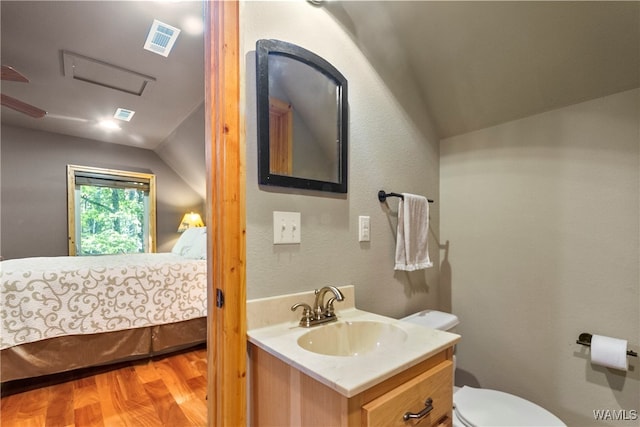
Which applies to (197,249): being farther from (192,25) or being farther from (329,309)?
(329,309)

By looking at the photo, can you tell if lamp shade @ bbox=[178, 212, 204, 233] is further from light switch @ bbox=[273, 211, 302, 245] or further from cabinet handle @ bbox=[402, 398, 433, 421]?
cabinet handle @ bbox=[402, 398, 433, 421]

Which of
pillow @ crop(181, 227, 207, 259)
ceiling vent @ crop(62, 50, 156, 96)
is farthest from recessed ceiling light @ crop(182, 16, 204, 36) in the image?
pillow @ crop(181, 227, 207, 259)

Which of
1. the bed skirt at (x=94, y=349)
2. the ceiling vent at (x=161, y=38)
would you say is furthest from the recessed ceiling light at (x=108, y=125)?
the bed skirt at (x=94, y=349)

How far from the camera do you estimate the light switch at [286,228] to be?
1.02m

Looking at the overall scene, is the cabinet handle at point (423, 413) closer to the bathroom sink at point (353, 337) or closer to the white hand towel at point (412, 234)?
the bathroom sink at point (353, 337)

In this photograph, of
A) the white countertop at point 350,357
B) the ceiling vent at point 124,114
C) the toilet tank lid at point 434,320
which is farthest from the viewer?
the ceiling vent at point 124,114

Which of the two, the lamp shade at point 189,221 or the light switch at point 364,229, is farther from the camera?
the lamp shade at point 189,221

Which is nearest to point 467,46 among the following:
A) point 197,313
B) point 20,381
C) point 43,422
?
point 197,313

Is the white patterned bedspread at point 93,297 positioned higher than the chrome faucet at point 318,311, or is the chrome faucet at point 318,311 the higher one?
the chrome faucet at point 318,311

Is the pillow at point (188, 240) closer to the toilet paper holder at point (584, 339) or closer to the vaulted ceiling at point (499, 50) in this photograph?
the vaulted ceiling at point (499, 50)

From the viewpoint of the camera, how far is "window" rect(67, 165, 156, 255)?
4.09 m

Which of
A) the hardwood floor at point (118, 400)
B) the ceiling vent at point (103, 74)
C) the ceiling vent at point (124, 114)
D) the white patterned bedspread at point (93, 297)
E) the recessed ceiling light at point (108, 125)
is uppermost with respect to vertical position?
the ceiling vent at point (103, 74)

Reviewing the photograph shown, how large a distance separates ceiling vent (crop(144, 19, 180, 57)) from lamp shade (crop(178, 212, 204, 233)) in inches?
120

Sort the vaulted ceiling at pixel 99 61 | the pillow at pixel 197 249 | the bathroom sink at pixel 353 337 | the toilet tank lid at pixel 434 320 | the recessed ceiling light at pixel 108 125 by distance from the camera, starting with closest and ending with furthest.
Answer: the bathroom sink at pixel 353 337, the toilet tank lid at pixel 434 320, the vaulted ceiling at pixel 99 61, the pillow at pixel 197 249, the recessed ceiling light at pixel 108 125
